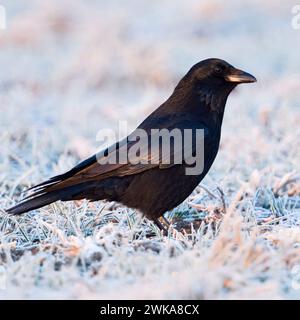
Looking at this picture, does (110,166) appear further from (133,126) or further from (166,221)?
(133,126)

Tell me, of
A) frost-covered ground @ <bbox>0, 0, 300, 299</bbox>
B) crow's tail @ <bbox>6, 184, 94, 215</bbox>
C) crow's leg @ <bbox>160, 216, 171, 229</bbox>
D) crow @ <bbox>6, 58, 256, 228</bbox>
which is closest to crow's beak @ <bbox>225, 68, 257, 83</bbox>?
Result: crow @ <bbox>6, 58, 256, 228</bbox>

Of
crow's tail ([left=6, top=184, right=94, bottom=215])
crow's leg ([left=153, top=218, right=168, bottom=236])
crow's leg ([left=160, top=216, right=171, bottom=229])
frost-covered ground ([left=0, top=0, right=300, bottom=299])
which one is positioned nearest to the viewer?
frost-covered ground ([left=0, top=0, right=300, bottom=299])

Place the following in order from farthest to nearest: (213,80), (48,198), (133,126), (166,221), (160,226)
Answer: (133,126) < (213,80) < (166,221) < (160,226) < (48,198)

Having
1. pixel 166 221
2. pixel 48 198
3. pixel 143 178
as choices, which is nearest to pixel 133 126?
pixel 166 221

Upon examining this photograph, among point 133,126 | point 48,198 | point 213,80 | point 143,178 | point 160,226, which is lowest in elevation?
point 160,226

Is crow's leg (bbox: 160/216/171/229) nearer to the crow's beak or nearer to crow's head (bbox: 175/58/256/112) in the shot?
crow's head (bbox: 175/58/256/112)

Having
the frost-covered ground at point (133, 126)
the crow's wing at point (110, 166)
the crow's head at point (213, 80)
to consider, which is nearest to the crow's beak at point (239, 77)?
the crow's head at point (213, 80)

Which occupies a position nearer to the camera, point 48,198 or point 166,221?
point 48,198
